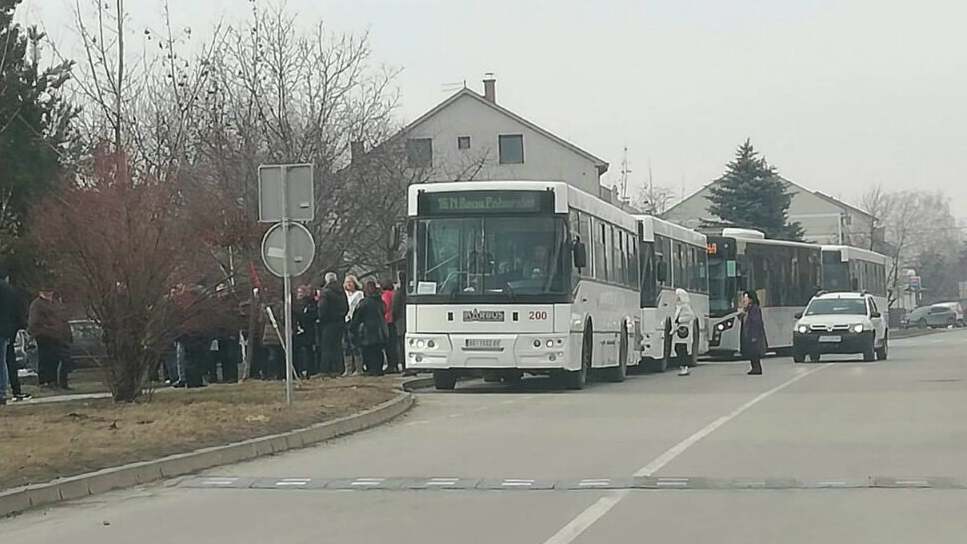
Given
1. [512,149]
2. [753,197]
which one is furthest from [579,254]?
[753,197]

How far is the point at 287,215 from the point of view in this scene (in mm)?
17969

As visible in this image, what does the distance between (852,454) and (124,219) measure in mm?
8958

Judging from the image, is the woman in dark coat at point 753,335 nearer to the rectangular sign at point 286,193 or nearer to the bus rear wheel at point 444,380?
the bus rear wheel at point 444,380

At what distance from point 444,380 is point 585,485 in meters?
12.8

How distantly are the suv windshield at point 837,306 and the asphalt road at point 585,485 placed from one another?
15321 millimetres

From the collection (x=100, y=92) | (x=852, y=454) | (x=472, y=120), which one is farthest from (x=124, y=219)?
(x=472, y=120)

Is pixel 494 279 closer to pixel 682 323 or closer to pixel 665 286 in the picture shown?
pixel 682 323

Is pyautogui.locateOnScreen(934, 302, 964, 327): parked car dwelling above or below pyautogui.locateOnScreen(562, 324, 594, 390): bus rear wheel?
above

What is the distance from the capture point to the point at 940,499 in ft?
36.1

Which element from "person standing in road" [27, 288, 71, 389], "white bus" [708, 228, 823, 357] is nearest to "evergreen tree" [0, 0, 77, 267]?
"person standing in road" [27, 288, 71, 389]

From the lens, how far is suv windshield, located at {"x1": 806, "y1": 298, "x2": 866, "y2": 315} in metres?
35.2

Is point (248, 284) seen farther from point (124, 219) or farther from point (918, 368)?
point (918, 368)

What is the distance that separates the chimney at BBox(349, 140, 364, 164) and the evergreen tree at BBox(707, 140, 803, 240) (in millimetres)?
43014

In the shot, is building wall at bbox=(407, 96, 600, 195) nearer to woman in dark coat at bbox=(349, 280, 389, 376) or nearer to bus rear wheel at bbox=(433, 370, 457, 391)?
woman in dark coat at bbox=(349, 280, 389, 376)
